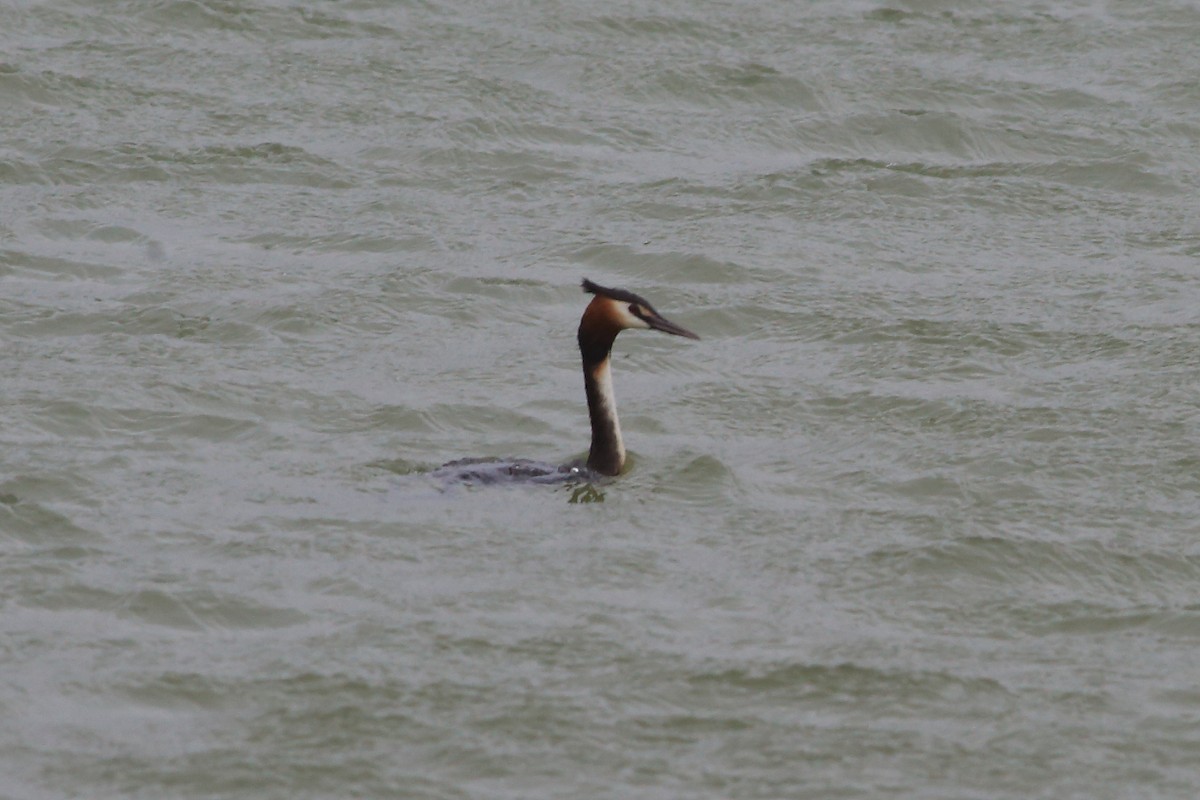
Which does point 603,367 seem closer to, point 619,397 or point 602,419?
point 602,419

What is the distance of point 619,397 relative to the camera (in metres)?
10.9

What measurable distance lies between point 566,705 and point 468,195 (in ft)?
21.8

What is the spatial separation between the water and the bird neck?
19 cm

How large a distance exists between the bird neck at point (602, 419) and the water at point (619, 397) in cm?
19

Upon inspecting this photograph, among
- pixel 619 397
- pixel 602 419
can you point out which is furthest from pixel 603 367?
pixel 619 397

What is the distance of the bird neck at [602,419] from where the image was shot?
31.7ft

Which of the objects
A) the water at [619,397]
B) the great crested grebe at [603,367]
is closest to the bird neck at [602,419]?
the great crested grebe at [603,367]

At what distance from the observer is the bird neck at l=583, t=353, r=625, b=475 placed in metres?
9.65

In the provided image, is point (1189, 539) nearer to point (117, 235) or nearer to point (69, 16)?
point (117, 235)

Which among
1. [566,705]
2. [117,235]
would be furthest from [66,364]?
[566,705]

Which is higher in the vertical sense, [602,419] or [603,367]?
[603,367]

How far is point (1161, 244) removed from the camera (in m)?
12.9

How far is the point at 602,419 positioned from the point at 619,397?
47.9 inches

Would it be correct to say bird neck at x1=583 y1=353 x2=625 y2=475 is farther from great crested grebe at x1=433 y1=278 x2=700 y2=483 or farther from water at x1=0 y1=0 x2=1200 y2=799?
water at x1=0 y1=0 x2=1200 y2=799
